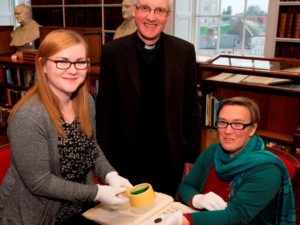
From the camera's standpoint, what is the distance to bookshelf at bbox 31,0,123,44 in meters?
4.66

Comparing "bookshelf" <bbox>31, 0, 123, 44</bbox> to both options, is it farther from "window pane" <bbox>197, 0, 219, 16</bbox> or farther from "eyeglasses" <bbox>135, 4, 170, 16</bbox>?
"eyeglasses" <bbox>135, 4, 170, 16</bbox>

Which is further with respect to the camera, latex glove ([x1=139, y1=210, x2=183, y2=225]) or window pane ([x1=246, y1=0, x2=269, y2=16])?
window pane ([x1=246, y1=0, x2=269, y2=16])

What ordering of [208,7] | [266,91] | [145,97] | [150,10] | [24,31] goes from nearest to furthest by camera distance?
[150,10], [145,97], [266,91], [24,31], [208,7]

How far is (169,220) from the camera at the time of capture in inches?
48.9

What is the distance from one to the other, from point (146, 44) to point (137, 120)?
40cm

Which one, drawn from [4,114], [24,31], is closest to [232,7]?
[24,31]

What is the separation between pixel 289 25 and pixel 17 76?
3.17 metres

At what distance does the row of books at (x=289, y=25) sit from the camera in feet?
11.3

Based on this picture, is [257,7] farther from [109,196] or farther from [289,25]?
[109,196]

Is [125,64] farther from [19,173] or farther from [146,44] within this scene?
[19,173]

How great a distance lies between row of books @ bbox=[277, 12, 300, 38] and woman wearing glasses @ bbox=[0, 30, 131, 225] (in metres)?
2.72

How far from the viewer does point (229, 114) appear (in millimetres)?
1435

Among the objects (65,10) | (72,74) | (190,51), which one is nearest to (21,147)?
(72,74)

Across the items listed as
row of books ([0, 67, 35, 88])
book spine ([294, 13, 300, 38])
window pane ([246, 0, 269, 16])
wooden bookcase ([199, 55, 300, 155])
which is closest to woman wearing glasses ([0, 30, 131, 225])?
wooden bookcase ([199, 55, 300, 155])
